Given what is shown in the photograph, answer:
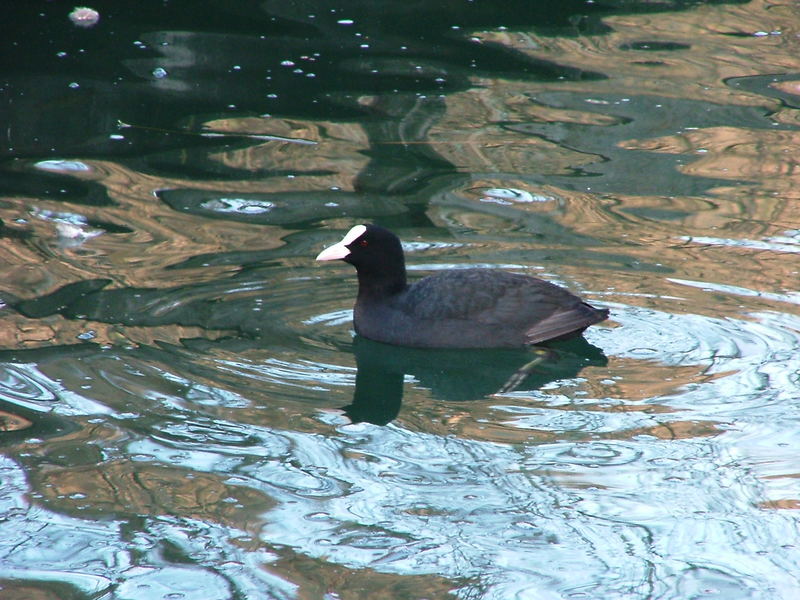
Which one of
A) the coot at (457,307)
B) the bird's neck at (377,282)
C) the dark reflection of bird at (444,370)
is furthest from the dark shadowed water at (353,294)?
the bird's neck at (377,282)

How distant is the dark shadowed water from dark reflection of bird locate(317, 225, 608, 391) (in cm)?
13

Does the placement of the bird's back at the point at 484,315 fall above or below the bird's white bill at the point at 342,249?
below

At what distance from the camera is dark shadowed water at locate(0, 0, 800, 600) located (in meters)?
3.98

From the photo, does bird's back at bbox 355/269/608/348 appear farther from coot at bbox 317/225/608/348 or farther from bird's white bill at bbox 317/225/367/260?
bird's white bill at bbox 317/225/367/260

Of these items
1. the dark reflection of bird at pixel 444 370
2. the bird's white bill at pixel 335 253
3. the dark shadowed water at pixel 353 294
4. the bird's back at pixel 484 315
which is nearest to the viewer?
the dark shadowed water at pixel 353 294

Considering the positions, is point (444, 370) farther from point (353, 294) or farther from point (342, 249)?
point (353, 294)

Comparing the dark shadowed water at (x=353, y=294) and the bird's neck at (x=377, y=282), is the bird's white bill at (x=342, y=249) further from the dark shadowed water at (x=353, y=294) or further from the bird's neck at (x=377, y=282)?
the dark shadowed water at (x=353, y=294)

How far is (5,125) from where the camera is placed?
28.9 ft

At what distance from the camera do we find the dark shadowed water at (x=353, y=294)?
13.0ft

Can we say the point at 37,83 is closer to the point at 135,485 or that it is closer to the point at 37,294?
the point at 37,294

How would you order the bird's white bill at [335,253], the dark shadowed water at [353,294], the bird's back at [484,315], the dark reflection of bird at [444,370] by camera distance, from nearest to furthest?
the dark shadowed water at [353,294], the dark reflection of bird at [444,370], the bird's back at [484,315], the bird's white bill at [335,253]

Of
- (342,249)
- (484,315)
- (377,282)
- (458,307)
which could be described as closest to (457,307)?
(458,307)

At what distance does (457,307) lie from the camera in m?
5.74

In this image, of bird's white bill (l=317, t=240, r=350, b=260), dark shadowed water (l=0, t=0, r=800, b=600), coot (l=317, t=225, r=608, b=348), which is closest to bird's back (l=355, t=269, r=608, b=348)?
coot (l=317, t=225, r=608, b=348)
